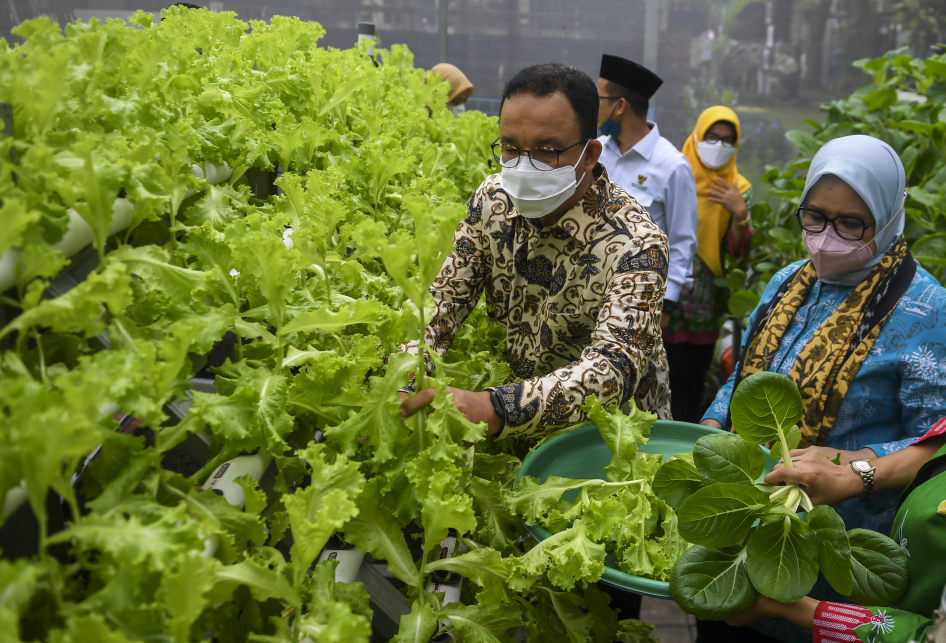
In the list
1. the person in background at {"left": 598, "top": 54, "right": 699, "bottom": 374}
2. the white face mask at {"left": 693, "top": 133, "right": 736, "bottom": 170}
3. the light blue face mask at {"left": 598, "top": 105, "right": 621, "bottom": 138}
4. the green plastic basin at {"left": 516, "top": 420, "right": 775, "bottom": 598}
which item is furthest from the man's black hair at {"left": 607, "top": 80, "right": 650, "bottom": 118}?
the green plastic basin at {"left": 516, "top": 420, "right": 775, "bottom": 598}

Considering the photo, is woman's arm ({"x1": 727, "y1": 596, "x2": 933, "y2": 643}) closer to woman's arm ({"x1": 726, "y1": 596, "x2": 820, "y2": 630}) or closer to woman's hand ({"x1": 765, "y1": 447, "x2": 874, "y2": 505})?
woman's arm ({"x1": 726, "y1": 596, "x2": 820, "y2": 630})

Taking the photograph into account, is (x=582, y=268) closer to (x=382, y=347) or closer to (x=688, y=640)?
(x=382, y=347)

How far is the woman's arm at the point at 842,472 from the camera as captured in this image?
164cm

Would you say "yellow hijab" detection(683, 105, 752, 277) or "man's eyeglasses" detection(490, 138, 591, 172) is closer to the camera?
"man's eyeglasses" detection(490, 138, 591, 172)

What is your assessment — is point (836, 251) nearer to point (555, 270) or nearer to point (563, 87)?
point (555, 270)

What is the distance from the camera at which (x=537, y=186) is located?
1.97 m

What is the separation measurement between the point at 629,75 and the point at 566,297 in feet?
8.05

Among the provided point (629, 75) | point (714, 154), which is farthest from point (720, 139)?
point (629, 75)

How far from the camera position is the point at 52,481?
801 millimetres

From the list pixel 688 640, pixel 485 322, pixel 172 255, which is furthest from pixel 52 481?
pixel 688 640

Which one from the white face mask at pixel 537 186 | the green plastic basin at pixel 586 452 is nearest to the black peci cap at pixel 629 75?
the white face mask at pixel 537 186

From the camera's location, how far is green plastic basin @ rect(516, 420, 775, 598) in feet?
5.89

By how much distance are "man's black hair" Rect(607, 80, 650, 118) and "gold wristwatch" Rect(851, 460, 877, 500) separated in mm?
2795

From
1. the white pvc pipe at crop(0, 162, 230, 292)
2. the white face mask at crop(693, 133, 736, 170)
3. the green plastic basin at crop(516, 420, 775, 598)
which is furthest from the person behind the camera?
the white face mask at crop(693, 133, 736, 170)
